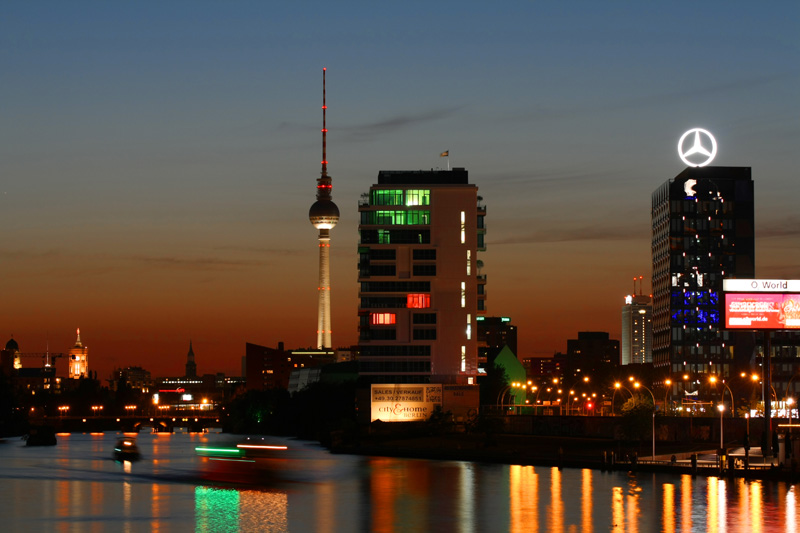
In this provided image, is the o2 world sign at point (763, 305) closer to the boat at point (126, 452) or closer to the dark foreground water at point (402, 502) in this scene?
the dark foreground water at point (402, 502)

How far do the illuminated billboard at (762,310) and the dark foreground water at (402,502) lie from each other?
796 inches

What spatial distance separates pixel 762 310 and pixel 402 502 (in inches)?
1934

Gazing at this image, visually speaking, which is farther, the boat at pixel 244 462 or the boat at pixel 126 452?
the boat at pixel 126 452

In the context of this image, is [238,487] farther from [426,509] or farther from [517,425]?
[517,425]

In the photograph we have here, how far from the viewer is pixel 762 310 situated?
423 feet

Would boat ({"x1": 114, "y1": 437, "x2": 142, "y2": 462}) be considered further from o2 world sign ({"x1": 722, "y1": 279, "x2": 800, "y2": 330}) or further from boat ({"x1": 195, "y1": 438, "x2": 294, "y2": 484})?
o2 world sign ({"x1": 722, "y1": 279, "x2": 800, "y2": 330})

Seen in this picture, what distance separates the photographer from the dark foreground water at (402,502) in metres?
87.2

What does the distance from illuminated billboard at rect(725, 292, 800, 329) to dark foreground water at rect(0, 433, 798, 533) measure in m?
20.2

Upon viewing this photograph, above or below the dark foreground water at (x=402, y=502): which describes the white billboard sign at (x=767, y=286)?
above

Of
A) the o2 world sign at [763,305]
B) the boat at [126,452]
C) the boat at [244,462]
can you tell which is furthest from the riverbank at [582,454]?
the boat at [126,452]

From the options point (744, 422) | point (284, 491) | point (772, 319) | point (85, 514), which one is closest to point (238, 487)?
point (284, 491)

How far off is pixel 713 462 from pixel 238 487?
48.7 m

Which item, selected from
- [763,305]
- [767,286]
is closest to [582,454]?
[763,305]

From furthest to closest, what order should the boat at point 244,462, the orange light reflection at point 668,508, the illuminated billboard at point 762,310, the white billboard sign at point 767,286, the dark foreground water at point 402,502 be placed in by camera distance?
1. the boat at point 244,462
2. the white billboard sign at point 767,286
3. the illuminated billboard at point 762,310
4. the dark foreground water at point 402,502
5. the orange light reflection at point 668,508
